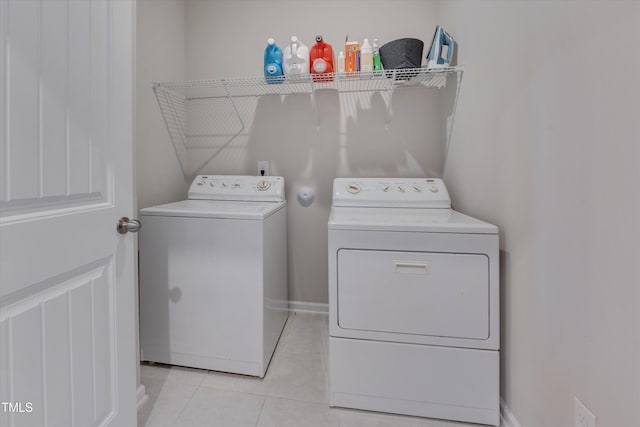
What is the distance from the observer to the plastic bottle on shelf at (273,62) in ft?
5.89

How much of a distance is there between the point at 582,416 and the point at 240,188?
75.0 inches

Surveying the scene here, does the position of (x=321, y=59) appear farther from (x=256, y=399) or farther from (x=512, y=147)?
(x=256, y=399)

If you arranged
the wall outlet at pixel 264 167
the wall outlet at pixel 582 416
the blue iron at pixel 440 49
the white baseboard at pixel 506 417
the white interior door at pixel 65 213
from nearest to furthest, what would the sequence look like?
the white interior door at pixel 65 213
the wall outlet at pixel 582 416
the white baseboard at pixel 506 417
the blue iron at pixel 440 49
the wall outlet at pixel 264 167

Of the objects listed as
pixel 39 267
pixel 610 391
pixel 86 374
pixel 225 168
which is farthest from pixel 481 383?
pixel 225 168

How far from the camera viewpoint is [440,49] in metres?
1.62

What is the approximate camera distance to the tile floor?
3.98 ft

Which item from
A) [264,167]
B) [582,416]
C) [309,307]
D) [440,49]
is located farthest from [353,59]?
[582,416]

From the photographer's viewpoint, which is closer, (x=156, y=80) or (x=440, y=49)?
(x=440, y=49)

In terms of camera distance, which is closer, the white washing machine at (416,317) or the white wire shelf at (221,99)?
the white washing machine at (416,317)

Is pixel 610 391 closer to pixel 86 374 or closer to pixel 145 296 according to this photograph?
pixel 86 374

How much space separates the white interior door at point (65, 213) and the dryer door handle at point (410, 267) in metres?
1.03

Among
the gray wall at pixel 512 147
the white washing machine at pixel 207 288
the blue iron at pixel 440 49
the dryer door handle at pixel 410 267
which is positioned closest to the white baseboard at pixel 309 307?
the gray wall at pixel 512 147

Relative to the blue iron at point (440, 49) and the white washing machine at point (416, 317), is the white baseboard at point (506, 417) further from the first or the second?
the blue iron at point (440, 49)

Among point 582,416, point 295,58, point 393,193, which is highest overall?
point 295,58
